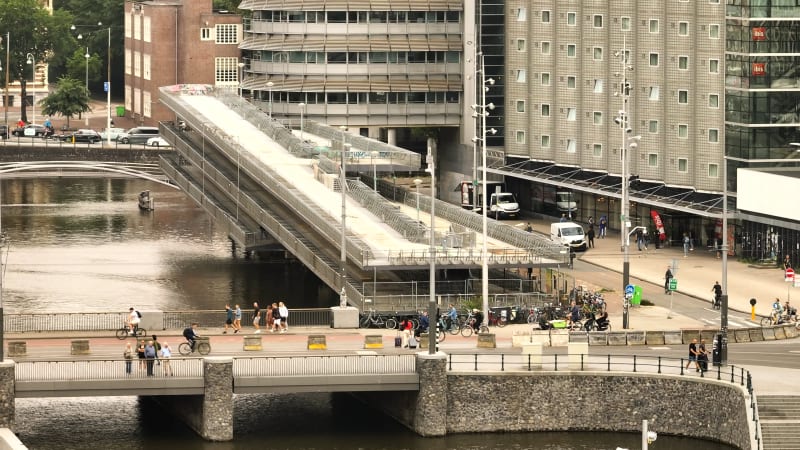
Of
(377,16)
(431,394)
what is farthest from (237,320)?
(377,16)

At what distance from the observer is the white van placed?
147125 millimetres

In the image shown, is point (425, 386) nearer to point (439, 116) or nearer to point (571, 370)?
point (571, 370)

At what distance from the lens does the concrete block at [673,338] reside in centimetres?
10981

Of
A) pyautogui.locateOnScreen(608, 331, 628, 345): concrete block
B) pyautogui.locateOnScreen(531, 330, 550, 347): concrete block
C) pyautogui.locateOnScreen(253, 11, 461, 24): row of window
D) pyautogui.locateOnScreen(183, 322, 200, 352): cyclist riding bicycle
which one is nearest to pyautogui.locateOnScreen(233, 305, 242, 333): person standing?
pyautogui.locateOnScreen(183, 322, 200, 352): cyclist riding bicycle

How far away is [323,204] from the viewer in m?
132

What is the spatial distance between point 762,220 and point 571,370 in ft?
134

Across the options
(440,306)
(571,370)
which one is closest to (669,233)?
(440,306)

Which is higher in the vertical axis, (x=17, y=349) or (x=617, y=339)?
(x=17, y=349)

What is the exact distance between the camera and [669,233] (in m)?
150

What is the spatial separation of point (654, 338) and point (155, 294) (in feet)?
130

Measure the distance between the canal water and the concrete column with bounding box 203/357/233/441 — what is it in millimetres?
709

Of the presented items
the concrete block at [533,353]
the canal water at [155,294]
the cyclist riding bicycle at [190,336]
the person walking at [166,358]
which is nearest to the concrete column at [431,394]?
the canal water at [155,294]

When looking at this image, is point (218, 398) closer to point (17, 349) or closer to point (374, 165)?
point (17, 349)

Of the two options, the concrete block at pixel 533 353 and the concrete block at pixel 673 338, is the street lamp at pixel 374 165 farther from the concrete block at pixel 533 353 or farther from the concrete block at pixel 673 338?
the concrete block at pixel 533 353
